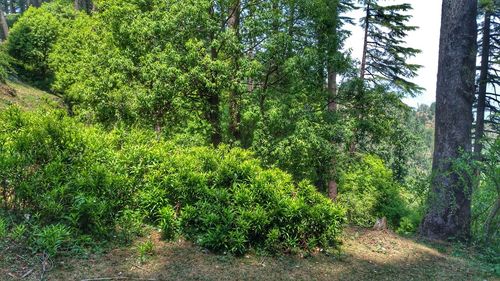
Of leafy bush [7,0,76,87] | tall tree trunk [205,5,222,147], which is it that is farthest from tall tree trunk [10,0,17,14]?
tall tree trunk [205,5,222,147]

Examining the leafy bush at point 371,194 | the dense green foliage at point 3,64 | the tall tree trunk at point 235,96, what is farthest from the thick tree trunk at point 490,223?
the dense green foliage at point 3,64

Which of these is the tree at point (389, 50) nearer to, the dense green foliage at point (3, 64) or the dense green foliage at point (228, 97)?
the dense green foliage at point (228, 97)

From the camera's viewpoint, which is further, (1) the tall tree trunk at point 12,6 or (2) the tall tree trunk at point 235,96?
(1) the tall tree trunk at point 12,6

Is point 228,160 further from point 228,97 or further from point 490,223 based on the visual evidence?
point 228,97

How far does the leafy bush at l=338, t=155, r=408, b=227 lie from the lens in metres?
14.2

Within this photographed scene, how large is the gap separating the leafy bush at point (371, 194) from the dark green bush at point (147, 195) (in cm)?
956

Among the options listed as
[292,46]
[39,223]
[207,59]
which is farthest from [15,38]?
[39,223]

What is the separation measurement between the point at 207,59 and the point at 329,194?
712 centimetres

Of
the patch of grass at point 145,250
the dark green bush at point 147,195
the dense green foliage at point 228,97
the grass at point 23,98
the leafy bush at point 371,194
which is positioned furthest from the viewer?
the leafy bush at point 371,194

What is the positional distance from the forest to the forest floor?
2cm

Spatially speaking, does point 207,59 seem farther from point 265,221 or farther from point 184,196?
point 265,221

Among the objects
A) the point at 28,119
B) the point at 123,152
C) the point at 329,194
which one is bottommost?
the point at 329,194

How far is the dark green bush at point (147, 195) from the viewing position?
13.6ft

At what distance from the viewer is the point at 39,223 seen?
13.1ft
